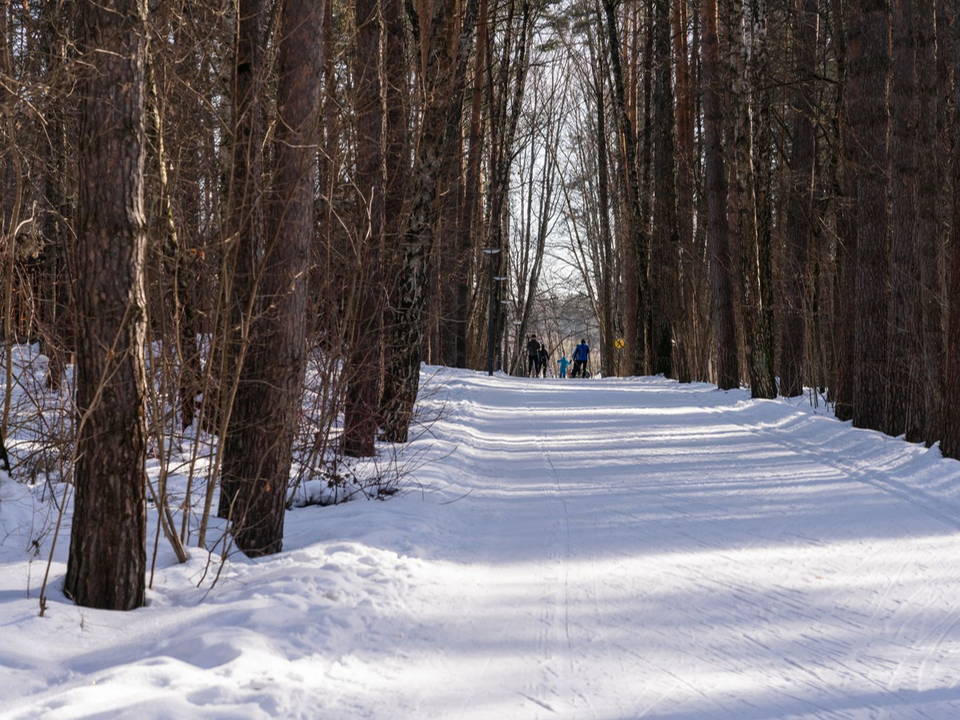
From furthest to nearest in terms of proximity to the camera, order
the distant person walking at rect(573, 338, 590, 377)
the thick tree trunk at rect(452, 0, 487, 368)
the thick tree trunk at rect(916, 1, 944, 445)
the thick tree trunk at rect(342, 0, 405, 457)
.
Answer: the distant person walking at rect(573, 338, 590, 377)
the thick tree trunk at rect(452, 0, 487, 368)
the thick tree trunk at rect(916, 1, 944, 445)
the thick tree trunk at rect(342, 0, 405, 457)

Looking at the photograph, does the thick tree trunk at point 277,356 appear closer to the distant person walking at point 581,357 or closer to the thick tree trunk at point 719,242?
the thick tree trunk at point 719,242

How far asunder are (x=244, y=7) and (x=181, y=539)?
363 cm

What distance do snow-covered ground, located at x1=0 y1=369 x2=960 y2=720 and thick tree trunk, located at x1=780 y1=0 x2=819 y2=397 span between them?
10606 mm

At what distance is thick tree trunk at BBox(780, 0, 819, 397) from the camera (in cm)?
1975

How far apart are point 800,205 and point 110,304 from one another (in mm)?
17538

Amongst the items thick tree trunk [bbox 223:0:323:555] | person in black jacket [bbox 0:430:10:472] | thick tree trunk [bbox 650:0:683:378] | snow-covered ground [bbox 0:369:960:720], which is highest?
thick tree trunk [bbox 650:0:683:378]

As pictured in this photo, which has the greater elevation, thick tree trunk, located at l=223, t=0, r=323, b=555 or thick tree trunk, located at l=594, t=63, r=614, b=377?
thick tree trunk, located at l=594, t=63, r=614, b=377

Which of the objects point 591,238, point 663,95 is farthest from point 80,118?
point 591,238

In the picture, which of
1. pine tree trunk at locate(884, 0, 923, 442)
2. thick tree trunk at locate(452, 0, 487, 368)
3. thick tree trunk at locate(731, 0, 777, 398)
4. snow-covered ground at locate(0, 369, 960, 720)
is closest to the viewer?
snow-covered ground at locate(0, 369, 960, 720)

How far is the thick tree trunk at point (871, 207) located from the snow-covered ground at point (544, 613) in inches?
156

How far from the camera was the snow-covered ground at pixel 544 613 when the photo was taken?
13.4 ft

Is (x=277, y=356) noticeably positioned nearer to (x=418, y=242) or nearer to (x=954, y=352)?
(x=418, y=242)

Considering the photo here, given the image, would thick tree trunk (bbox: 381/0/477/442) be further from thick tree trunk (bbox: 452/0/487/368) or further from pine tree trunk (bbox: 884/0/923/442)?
thick tree trunk (bbox: 452/0/487/368)

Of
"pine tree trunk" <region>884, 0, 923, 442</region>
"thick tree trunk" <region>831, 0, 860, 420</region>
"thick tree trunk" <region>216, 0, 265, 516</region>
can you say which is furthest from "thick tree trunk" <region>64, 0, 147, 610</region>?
"thick tree trunk" <region>831, 0, 860, 420</region>
